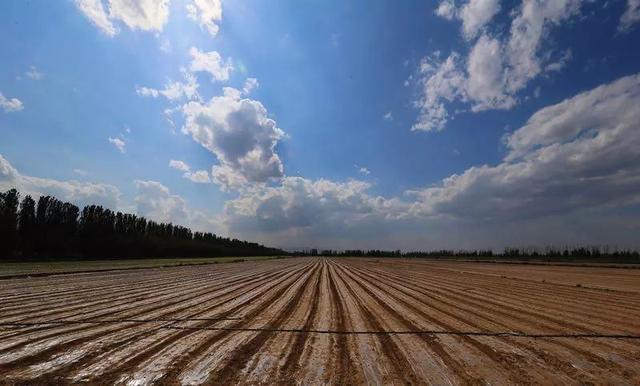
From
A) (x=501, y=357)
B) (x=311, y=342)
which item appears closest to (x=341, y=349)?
(x=311, y=342)

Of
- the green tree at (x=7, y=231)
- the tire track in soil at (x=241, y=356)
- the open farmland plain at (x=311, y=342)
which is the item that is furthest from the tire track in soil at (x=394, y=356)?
the green tree at (x=7, y=231)

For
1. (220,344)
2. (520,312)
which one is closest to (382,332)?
(220,344)

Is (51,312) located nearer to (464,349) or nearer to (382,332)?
(382,332)

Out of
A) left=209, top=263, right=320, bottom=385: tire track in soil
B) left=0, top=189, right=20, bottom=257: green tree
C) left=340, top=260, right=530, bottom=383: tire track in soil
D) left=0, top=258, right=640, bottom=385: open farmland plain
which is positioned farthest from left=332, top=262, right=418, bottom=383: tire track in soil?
left=0, top=189, right=20, bottom=257: green tree

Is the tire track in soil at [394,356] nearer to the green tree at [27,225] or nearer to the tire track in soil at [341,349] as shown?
the tire track in soil at [341,349]

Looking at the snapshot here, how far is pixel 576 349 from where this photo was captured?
718 cm

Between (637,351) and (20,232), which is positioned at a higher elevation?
(20,232)

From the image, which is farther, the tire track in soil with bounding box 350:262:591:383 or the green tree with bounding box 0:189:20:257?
the green tree with bounding box 0:189:20:257

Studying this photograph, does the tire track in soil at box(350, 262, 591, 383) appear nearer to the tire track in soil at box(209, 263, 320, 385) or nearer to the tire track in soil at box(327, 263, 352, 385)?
the tire track in soil at box(327, 263, 352, 385)

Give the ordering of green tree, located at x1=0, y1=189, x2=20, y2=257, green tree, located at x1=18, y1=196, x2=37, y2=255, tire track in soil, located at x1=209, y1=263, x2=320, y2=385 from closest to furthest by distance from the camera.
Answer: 1. tire track in soil, located at x1=209, y1=263, x2=320, y2=385
2. green tree, located at x1=0, y1=189, x2=20, y2=257
3. green tree, located at x1=18, y1=196, x2=37, y2=255

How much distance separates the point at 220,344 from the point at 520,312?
29.8 feet

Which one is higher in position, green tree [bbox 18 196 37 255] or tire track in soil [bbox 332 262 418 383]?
green tree [bbox 18 196 37 255]

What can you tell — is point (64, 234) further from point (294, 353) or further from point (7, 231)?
point (294, 353)

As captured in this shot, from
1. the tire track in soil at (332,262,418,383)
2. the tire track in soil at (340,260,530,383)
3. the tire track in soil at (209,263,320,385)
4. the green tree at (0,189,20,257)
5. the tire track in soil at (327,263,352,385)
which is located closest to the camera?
the tire track in soil at (209,263,320,385)
